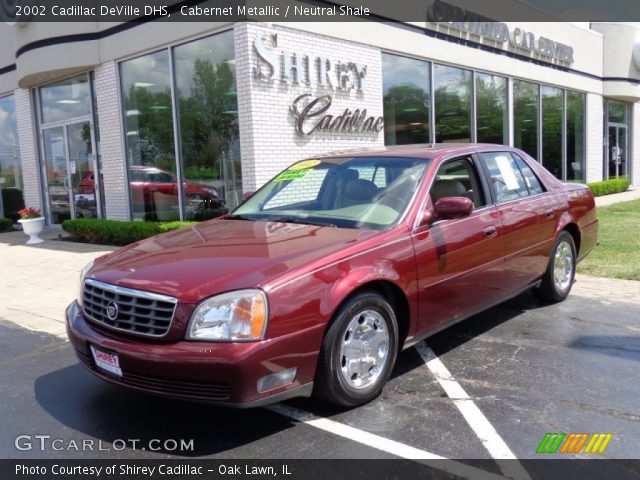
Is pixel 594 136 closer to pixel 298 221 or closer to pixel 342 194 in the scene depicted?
pixel 342 194

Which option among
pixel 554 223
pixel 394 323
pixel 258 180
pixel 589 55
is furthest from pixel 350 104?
pixel 589 55

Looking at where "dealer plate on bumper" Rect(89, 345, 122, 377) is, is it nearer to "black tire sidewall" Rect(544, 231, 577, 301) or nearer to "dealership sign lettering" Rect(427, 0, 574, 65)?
"black tire sidewall" Rect(544, 231, 577, 301)

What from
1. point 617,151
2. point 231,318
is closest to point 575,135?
point 617,151

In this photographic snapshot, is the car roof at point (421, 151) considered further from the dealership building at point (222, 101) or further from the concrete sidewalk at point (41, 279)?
the dealership building at point (222, 101)

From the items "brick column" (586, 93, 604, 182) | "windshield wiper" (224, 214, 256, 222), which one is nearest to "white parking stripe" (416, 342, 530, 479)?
"windshield wiper" (224, 214, 256, 222)

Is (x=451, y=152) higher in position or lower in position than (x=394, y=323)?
higher

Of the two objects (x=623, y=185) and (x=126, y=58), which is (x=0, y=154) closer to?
(x=126, y=58)

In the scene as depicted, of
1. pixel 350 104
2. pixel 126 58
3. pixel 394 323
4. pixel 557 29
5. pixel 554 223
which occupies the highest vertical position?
pixel 557 29

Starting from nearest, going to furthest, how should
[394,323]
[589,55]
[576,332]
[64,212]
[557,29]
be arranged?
[394,323] → [576,332] → [64,212] → [557,29] → [589,55]

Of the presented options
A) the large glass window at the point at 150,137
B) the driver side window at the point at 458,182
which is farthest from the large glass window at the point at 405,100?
the driver side window at the point at 458,182

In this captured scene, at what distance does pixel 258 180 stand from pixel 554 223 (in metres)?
5.26

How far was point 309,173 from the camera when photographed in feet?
16.5

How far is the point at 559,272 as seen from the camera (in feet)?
19.9

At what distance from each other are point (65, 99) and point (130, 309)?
1210 centimetres
